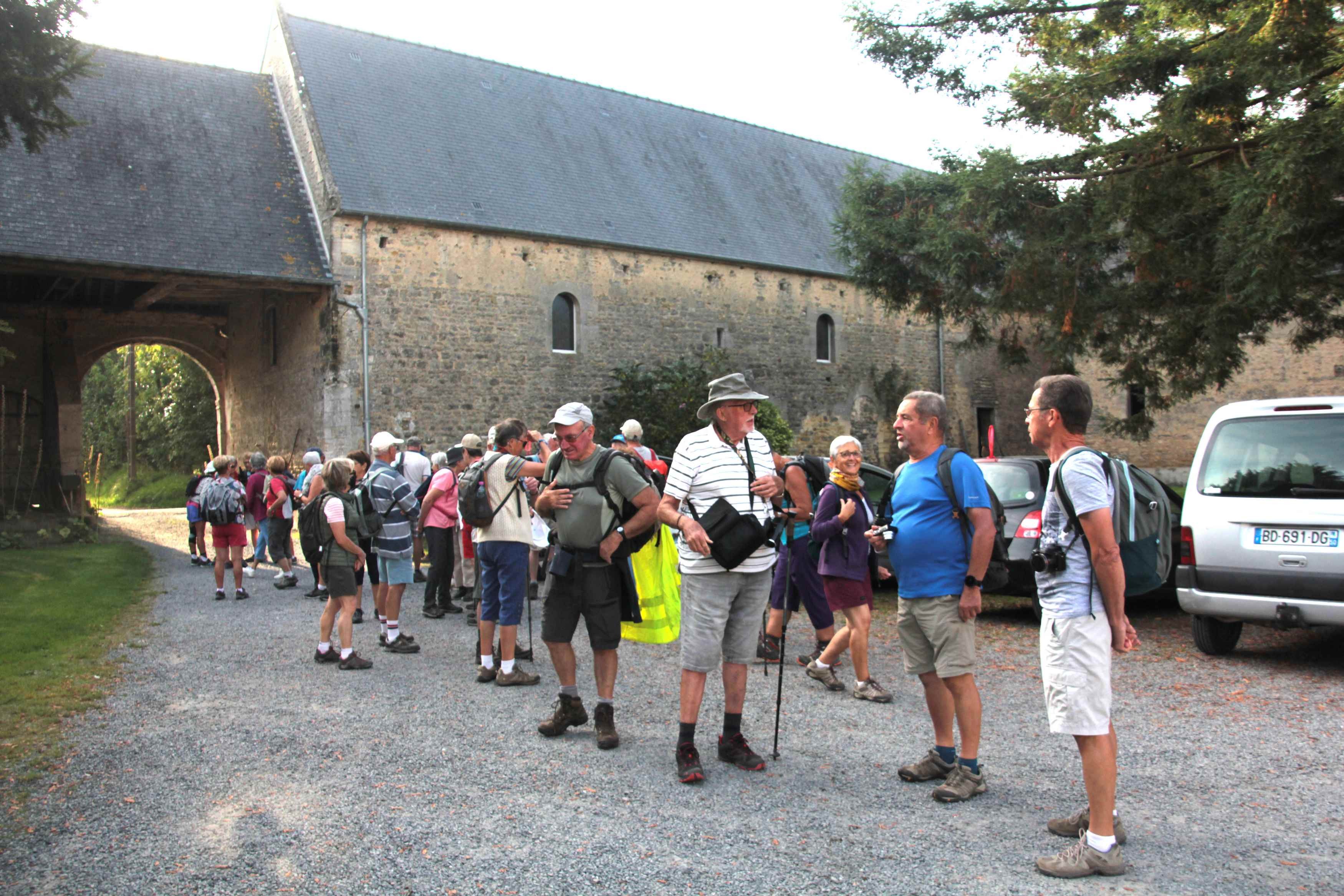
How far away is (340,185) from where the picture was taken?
704 inches

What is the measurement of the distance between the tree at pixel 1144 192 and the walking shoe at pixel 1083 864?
218 inches

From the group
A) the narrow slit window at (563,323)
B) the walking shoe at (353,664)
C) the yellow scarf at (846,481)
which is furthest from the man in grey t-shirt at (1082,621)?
the narrow slit window at (563,323)

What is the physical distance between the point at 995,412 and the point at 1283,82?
2242 centimetres

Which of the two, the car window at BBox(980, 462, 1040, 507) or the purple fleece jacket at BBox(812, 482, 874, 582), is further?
the car window at BBox(980, 462, 1040, 507)

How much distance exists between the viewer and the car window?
8469mm

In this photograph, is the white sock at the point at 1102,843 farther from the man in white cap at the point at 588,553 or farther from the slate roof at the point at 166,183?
the slate roof at the point at 166,183

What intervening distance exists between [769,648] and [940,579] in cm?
306

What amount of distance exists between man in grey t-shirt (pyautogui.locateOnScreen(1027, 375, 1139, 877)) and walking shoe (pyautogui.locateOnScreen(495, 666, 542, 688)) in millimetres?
3606

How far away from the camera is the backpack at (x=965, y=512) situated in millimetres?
4133

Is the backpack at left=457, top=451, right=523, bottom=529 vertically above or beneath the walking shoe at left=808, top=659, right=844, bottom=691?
above

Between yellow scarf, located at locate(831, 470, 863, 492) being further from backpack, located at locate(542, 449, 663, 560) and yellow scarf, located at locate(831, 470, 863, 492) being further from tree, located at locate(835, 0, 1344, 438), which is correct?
tree, located at locate(835, 0, 1344, 438)

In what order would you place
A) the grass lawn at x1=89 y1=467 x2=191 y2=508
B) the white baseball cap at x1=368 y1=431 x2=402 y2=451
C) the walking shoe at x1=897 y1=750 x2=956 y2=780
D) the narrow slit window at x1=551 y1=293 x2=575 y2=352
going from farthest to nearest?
the grass lawn at x1=89 y1=467 x2=191 y2=508
the narrow slit window at x1=551 y1=293 x2=575 y2=352
the white baseball cap at x1=368 y1=431 x2=402 y2=451
the walking shoe at x1=897 y1=750 x2=956 y2=780

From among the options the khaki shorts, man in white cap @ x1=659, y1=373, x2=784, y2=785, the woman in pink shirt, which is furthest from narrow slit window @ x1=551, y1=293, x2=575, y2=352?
the khaki shorts

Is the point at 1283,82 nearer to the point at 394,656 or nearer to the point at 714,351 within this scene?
the point at 394,656
